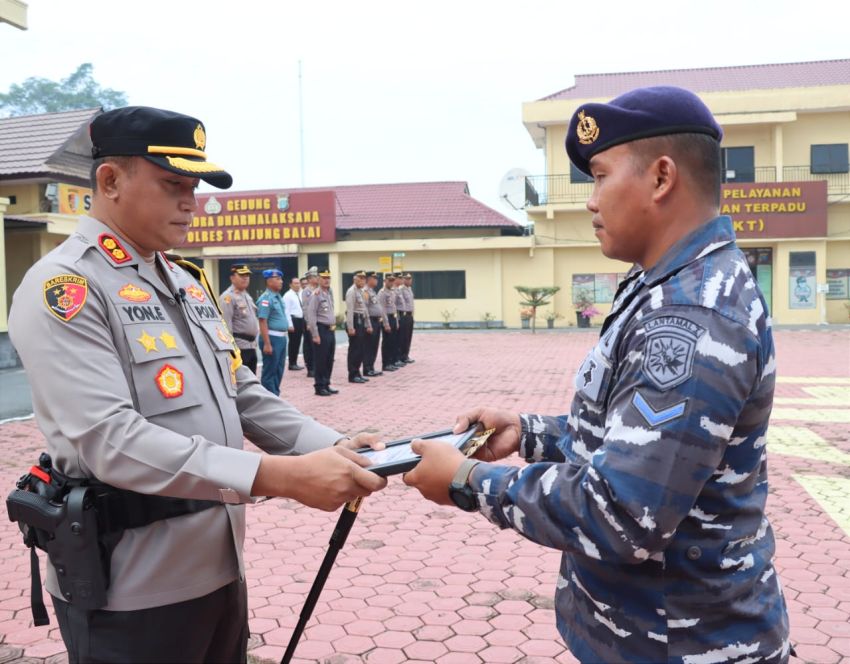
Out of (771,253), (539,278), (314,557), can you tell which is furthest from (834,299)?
(314,557)

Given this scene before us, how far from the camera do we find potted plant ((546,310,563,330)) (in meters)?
26.2

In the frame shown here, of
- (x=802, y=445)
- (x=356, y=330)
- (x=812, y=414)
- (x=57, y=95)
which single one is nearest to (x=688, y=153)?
(x=802, y=445)

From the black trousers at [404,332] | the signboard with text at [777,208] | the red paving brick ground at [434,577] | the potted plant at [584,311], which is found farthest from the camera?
the potted plant at [584,311]

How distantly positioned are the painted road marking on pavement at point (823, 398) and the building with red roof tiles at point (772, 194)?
534 inches

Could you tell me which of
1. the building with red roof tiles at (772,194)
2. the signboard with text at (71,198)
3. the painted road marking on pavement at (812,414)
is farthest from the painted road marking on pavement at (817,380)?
the signboard with text at (71,198)

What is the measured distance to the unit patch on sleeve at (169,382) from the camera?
1773mm

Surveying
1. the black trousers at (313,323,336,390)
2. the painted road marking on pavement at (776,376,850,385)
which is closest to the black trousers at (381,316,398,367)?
the black trousers at (313,323,336,390)

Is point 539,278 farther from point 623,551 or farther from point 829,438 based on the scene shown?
point 623,551

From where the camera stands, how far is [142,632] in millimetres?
1722

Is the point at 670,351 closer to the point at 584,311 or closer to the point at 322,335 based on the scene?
the point at 322,335

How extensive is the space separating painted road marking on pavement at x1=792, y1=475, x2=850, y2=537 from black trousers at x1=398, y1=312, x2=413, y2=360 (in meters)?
9.91

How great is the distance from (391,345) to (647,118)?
1343cm

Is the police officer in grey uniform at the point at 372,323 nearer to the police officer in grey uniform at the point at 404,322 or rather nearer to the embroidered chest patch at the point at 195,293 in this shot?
the police officer in grey uniform at the point at 404,322

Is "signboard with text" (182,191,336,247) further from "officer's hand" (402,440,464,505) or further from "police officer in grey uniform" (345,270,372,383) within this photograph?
"officer's hand" (402,440,464,505)
